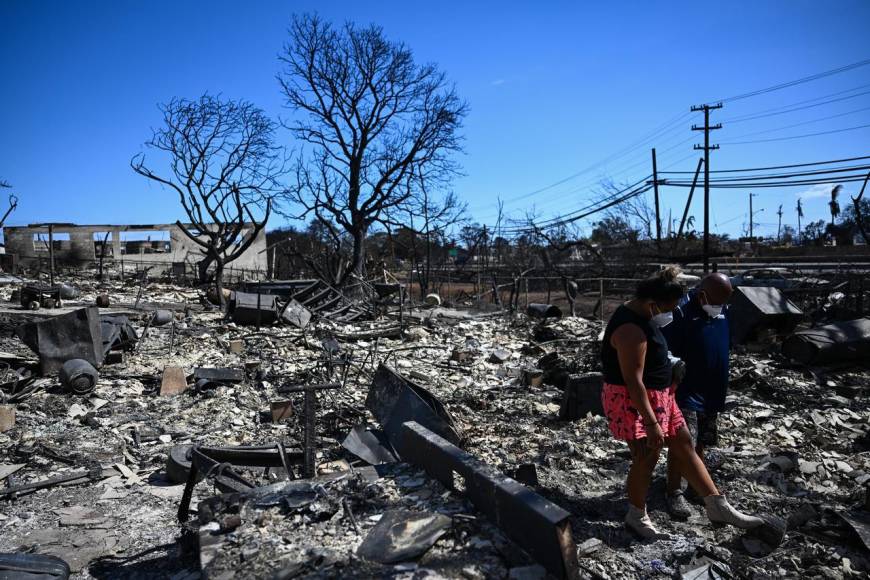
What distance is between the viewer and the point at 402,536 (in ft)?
8.57

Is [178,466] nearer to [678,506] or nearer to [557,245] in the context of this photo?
[678,506]

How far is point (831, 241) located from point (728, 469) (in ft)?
148

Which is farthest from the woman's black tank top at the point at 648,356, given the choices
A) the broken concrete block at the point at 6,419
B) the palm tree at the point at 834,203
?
the palm tree at the point at 834,203

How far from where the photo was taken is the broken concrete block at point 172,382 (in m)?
7.53

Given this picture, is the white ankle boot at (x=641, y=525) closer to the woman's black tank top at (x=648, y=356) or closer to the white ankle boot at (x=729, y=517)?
the white ankle boot at (x=729, y=517)

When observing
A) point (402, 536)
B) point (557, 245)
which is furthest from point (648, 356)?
point (557, 245)

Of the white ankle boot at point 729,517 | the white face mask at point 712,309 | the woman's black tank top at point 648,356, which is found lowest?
the white ankle boot at point 729,517

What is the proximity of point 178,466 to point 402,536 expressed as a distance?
306 cm

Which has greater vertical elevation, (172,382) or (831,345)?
(831,345)

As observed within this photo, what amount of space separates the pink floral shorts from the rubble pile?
58 centimetres

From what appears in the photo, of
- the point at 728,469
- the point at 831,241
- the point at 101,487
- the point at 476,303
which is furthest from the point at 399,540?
the point at 831,241

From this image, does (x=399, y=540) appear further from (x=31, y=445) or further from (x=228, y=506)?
(x=31, y=445)

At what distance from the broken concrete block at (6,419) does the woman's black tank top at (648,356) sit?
6.34 m

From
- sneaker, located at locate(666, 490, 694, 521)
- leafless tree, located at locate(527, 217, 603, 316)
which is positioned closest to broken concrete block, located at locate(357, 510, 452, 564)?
sneaker, located at locate(666, 490, 694, 521)
